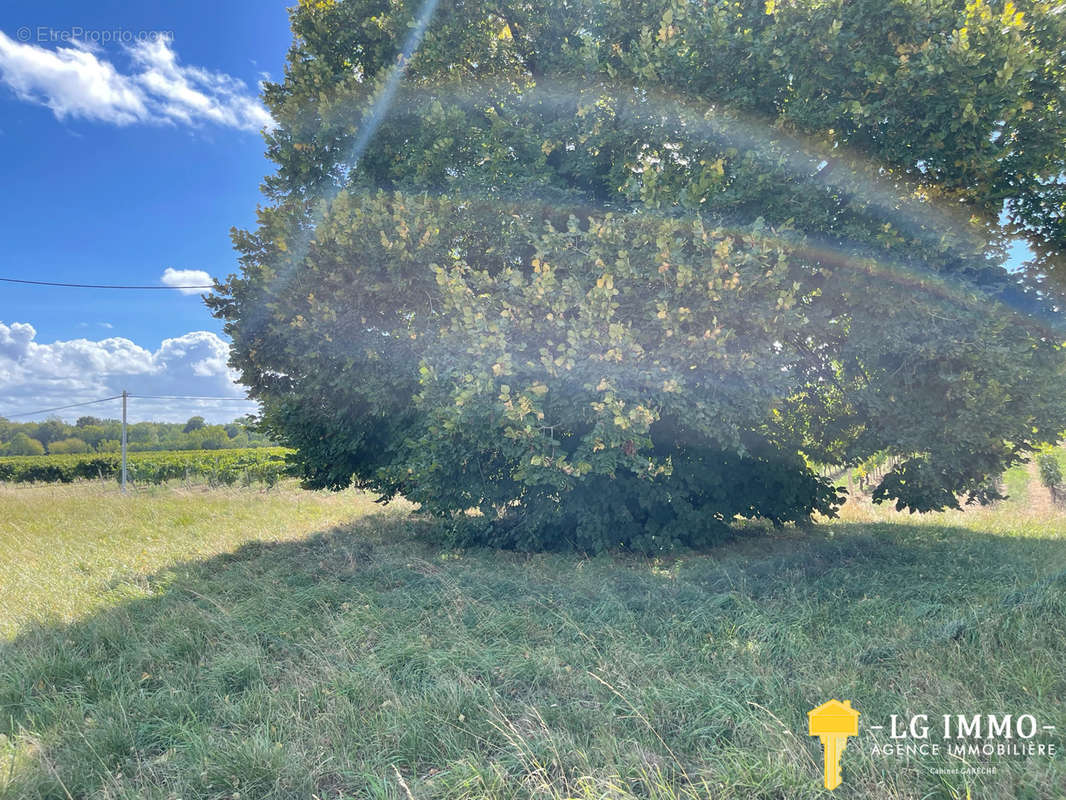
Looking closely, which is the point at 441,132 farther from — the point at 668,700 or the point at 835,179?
the point at 668,700

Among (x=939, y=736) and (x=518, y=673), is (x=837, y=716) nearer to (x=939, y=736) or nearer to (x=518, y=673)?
(x=939, y=736)

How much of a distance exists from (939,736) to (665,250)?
3.63 meters

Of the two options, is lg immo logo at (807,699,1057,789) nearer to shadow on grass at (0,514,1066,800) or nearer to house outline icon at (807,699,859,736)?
house outline icon at (807,699,859,736)

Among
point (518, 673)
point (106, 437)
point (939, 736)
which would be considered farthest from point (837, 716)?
point (106, 437)

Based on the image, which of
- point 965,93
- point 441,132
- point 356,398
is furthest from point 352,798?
point 965,93

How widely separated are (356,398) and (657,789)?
580 cm

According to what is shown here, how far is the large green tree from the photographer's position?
4.84 m

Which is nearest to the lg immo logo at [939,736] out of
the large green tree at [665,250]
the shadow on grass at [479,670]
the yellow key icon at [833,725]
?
the yellow key icon at [833,725]

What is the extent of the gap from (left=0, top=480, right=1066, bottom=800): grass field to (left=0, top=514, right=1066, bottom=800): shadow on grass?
17 mm

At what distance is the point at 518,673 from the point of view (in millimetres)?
3492

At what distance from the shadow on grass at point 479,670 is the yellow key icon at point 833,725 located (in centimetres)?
13

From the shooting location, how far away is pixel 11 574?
6.89m

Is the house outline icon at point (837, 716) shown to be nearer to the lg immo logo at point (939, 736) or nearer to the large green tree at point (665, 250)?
the lg immo logo at point (939, 736)

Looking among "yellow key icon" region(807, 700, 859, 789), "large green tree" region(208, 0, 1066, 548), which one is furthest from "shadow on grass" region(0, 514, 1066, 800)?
"large green tree" region(208, 0, 1066, 548)
